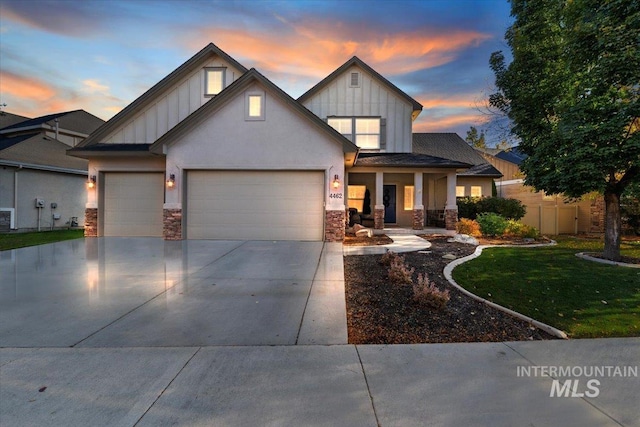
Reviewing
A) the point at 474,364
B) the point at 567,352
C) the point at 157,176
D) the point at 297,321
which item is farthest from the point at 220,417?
the point at 157,176

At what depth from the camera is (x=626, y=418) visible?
2477mm

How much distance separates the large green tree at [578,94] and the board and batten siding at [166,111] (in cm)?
1081

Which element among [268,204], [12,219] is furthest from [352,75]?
[12,219]

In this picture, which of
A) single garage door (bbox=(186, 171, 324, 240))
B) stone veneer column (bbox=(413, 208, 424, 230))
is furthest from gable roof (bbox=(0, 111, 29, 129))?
stone veneer column (bbox=(413, 208, 424, 230))

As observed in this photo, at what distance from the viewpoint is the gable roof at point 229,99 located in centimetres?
1180

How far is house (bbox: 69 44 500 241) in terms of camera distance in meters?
12.2

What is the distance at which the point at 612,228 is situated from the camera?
8.76 meters

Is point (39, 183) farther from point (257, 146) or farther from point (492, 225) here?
point (492, 225)

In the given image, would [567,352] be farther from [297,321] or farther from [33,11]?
[33,11]

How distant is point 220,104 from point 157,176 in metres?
4.10

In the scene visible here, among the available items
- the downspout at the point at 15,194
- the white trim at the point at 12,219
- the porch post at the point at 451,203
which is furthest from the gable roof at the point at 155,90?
the porch post at the point at 451,203

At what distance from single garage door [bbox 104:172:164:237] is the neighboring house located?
22.6 feet

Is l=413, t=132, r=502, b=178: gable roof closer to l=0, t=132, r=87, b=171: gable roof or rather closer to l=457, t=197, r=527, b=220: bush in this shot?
l=457, t=197, r=527, b=220: bush

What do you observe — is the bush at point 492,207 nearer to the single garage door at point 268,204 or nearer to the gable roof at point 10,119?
the single garage door at point 268,204
